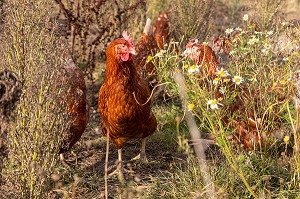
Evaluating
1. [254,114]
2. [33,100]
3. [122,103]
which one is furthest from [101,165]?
[254,114]

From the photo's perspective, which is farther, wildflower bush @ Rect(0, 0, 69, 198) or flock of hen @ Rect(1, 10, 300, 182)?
flock of hen @ Rect(1, 10, 300, 182)

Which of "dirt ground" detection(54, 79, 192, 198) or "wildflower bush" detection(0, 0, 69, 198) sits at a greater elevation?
"wildflower bush" detection(0, 0, 69, 198)

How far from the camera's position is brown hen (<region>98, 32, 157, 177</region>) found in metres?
4.26

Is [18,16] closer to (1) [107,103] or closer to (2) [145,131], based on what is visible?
(1) [107,103]

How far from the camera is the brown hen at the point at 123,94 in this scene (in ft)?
14.0

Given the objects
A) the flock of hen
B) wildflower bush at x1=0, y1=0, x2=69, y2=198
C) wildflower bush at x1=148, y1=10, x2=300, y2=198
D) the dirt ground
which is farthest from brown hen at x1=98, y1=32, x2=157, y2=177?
wildflower bush at x1=0, y1=0, x2=69, y2=198

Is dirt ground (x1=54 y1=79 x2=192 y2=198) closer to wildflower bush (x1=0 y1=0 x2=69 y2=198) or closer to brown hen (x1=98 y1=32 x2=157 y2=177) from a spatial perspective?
brown hen (x1=98 y1=32 x2=157 y2=177)

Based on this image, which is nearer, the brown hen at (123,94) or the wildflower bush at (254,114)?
the wildflower bush at (254,114)

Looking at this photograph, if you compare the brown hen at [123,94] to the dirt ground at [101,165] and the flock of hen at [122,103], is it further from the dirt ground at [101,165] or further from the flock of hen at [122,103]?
the dirt ground at [101,165]

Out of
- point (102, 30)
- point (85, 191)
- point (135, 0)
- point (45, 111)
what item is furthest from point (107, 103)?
point (135, 0)

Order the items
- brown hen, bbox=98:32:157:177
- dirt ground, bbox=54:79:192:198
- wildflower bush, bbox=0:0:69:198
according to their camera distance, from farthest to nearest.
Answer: brown hen, bbox=98:32:157:177 → dirt ground, bbox=54:79:192:198 → wildflower bush, bbox=0:0:69:198

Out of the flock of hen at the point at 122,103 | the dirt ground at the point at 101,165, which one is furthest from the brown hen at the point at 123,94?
the dirt ground at the point at 101,165

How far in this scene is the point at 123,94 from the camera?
4.30m

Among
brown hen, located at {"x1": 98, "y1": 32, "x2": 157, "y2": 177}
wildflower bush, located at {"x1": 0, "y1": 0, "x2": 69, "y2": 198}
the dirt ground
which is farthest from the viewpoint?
brown hen, located at {"x1": 98, "y1": 32, "x2": 157, "y2": 177}
